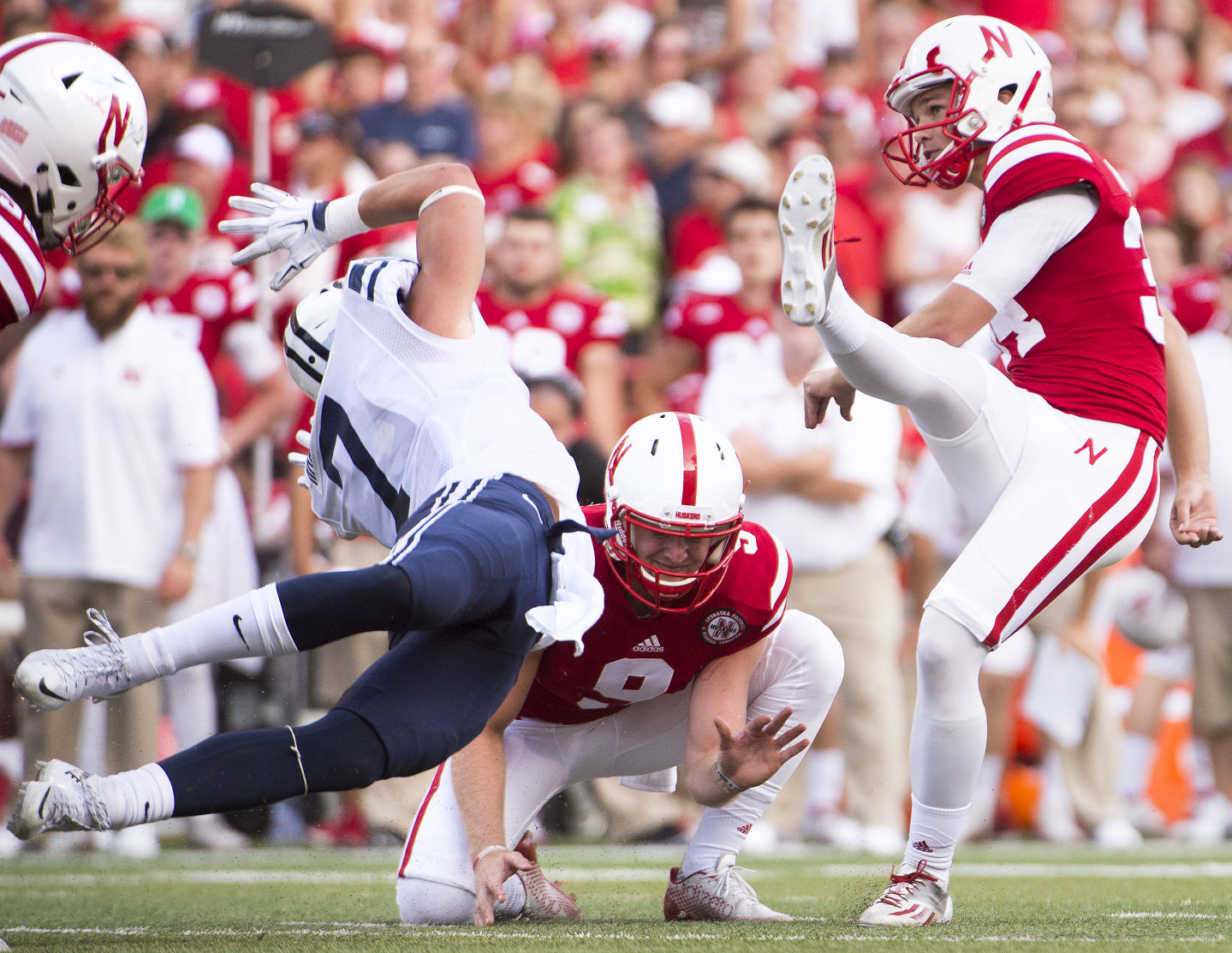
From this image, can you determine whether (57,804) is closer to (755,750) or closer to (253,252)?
(755,750)

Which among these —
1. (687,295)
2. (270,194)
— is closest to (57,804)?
(270,194)

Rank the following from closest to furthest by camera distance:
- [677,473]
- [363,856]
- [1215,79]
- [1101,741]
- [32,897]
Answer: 1. [677,473]
2. [32,897]
3. [363,856]
4. [1101,741]
5. [1215,79]

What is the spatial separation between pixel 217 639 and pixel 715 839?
5.00 ft

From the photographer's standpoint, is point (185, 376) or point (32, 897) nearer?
point (32, 897)

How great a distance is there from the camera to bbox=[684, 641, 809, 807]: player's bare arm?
3.63 m

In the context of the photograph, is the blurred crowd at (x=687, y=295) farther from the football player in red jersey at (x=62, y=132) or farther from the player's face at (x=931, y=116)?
the football player in red jersey at (x=62, y=132)

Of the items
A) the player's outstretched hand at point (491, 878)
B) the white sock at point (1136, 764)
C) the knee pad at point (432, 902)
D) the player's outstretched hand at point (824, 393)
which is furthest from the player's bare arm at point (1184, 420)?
the white sock at point (1136, 764)

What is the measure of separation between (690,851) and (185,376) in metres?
2.99

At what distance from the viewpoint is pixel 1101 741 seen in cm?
688

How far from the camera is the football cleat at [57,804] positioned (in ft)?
9.51

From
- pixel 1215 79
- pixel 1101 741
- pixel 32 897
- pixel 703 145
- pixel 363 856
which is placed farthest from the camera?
pixel 1215 79

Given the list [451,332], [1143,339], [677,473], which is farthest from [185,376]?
[1143,339]

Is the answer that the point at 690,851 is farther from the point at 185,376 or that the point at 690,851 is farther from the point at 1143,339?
the point at 185,376

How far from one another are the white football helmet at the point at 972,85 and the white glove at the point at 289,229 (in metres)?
1.39
